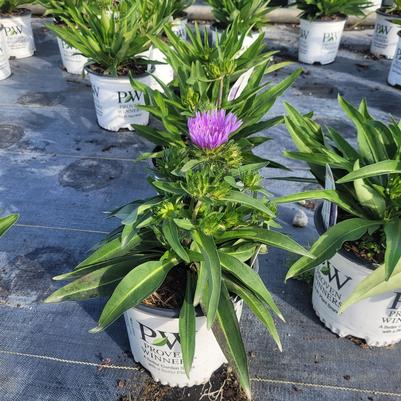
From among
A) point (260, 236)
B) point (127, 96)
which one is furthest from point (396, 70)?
point (260, 236)

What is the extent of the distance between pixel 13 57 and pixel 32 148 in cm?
164

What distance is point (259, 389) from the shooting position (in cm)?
135

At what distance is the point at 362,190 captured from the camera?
128 cm

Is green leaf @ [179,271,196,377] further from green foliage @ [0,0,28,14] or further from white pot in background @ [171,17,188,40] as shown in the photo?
green foliage @ [0,0,28,14]

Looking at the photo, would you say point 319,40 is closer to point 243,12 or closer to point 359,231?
point 243,12

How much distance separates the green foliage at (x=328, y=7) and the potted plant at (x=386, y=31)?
0.18 meters

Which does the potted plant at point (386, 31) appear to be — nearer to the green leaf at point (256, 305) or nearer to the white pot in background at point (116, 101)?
the white pot in background at point (116, 101)

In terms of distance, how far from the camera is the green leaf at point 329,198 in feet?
4.21

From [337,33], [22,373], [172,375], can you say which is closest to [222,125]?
[172,375]

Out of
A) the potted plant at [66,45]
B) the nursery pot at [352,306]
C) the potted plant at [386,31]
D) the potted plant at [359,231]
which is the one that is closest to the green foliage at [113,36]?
the potted plant at [66,45]

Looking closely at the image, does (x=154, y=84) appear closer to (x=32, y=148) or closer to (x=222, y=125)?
(x=32, y=148)

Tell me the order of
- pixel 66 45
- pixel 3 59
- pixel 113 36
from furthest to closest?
pixel 66 45, pixel 3 59, pixel 113 36

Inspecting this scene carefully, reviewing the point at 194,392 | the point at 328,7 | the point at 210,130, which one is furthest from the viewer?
the point at 328,7

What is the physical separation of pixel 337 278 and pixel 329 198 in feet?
0.84
